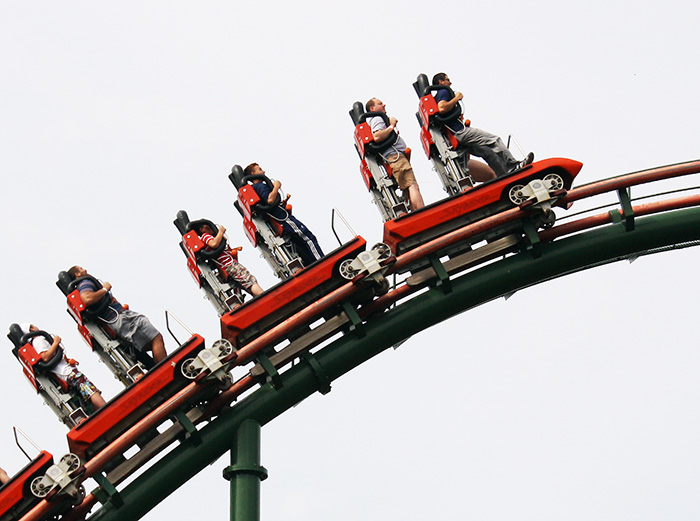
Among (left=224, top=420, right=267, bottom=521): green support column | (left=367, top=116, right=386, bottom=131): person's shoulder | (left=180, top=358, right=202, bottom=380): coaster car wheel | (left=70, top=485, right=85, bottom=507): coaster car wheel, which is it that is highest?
(left=367, top=116, right=386, bottom=131): person's shoulder

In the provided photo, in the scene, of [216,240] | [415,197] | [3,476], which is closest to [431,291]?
[415,197]

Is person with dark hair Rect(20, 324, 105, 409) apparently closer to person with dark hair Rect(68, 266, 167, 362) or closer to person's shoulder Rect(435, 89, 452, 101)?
person with dark hair Rect(68, 266, 167, 362)

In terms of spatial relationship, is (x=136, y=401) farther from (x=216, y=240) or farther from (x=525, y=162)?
(x=525, y=162)

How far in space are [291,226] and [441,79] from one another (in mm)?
2291

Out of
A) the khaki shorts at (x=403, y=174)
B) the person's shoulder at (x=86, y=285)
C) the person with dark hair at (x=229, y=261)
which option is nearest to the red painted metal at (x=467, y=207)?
the khaki shorts at (x=403, y=174)

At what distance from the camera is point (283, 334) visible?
35.2 feet

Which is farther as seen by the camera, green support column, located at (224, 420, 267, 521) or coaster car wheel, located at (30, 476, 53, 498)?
coaster car wheel, located at (30, 476, 53, 498)

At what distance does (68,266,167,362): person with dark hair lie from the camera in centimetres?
1181

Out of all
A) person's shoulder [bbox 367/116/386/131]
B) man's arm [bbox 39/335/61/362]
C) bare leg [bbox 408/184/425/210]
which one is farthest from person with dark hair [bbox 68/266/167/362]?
person's shoulder [bbox 367/116/386/131]

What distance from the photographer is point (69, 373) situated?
12.0 m

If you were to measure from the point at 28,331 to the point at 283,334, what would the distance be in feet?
10.2

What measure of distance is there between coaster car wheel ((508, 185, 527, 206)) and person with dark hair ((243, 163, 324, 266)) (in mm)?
2076

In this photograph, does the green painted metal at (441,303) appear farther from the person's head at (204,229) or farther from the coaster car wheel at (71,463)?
the person's head at (204,229)

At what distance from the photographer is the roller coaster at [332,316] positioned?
1054 cm
